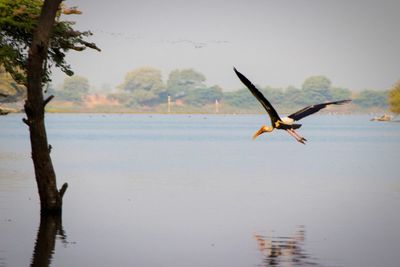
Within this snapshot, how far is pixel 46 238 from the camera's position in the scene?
24.5 m

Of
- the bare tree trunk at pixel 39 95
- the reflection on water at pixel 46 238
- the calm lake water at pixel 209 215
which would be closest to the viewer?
the reflection on water at pixel 46 238

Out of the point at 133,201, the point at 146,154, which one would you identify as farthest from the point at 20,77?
the point at 146,154

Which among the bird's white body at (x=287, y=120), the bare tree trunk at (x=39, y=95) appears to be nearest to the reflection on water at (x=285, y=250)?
the bird's white body at (x=287, y=120)

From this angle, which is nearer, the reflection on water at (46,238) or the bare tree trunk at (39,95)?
the reflection on water at (46,238)

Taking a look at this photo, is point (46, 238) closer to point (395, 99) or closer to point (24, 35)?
point (24, 35)

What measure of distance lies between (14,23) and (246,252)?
9.05 metres

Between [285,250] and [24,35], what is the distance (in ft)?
32.3

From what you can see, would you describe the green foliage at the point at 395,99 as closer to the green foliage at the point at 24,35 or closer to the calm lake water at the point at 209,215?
the calm lake water at the point at 209,215

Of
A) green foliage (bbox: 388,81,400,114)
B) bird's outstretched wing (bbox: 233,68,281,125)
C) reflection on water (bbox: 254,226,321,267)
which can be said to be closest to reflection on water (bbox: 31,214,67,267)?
reflection on water (bbox: 254,226,321,267)

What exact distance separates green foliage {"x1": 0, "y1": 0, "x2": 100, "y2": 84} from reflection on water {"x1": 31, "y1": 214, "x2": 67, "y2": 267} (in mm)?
3933

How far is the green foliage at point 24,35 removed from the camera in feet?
87.1

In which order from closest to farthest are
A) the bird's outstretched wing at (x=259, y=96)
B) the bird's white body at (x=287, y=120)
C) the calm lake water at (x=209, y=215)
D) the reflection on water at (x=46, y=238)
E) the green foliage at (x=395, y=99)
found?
the reflection on water at (x=46, y=238) → the calm lake water at (x=209, y=215) → the bird's outstretched wing at (x=259, y=96) → the bird's white body at (x=287, y=120) → the green foliage at (x=395, y=99)

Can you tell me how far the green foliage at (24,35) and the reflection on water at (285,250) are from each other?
24.9 ft

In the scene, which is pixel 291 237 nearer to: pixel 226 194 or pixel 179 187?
pixel 226 194
